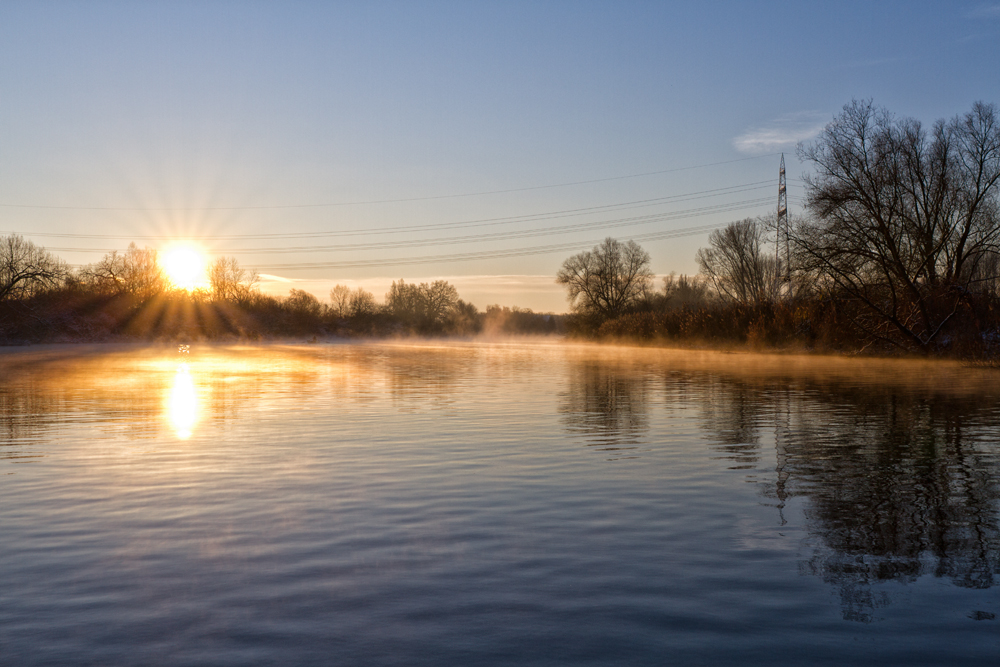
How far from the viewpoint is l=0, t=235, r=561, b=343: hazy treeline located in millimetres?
79125

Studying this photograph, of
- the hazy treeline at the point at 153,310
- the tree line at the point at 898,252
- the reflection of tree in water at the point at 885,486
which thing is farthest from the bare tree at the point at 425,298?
the reflection of tree in water at the point at 885,486

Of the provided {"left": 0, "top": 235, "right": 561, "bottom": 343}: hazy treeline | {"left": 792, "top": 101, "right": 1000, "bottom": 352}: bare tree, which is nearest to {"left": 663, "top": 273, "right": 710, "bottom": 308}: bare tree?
{"left": 0, "top": 235, "right": 561, "bottom": 343}: hazy treeline

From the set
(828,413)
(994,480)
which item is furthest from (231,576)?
(828,413)

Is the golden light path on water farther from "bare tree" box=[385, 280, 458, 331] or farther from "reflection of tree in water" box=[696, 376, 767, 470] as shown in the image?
"bare tree" box=[385, 280, 458, 331]

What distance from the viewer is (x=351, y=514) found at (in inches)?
328

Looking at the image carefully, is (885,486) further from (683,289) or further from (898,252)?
(683,289)

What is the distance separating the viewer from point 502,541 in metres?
7.22

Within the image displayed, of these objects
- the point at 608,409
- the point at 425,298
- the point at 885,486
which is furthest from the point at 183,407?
the point at 425,298

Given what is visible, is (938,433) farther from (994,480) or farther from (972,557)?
(972,557)

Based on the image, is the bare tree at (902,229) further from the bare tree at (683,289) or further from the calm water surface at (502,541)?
the bare tree at (683,289)

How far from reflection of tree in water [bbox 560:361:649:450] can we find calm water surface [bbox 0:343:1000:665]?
174 millimetres

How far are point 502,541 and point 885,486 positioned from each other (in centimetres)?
516

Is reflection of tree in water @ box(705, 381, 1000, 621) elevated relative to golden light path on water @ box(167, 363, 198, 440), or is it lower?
lower

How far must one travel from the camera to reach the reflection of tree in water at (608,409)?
14.4 meters
